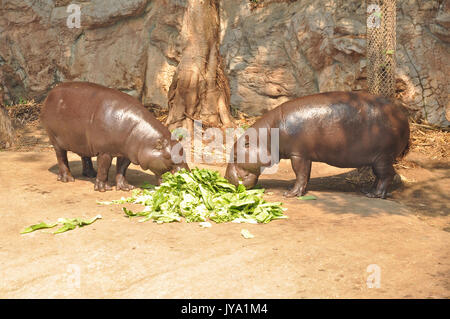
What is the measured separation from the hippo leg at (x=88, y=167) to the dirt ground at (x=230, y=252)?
989 mm

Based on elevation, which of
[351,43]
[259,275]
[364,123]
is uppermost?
[351,43]

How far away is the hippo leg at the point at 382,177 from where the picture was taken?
276 inches

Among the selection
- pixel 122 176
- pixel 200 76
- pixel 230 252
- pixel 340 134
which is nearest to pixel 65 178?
pixel 122 176

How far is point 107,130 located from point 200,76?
3.51m

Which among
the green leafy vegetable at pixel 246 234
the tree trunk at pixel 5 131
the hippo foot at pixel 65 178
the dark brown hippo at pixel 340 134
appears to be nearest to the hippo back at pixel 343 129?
the dark brown hippo at pixel 340 134

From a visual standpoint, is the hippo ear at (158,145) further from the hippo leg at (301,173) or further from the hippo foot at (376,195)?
the hippo foot at (376,195)

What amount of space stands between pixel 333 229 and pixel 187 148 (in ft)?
17.8

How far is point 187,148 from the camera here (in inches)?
402

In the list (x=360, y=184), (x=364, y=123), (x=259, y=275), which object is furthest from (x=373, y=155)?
(x=259, y=275)

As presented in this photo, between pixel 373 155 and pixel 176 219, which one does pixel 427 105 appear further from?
pixel 176 219

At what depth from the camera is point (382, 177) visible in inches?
279

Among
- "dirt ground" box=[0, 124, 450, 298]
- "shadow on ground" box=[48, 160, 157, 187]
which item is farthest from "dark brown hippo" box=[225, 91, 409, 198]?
"shadow on ground" box=[48, 160, 157, 187]

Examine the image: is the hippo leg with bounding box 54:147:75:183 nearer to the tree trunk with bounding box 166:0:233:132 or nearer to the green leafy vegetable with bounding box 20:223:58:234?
the green leafy vegetable with bounding box 20:223:58:234
